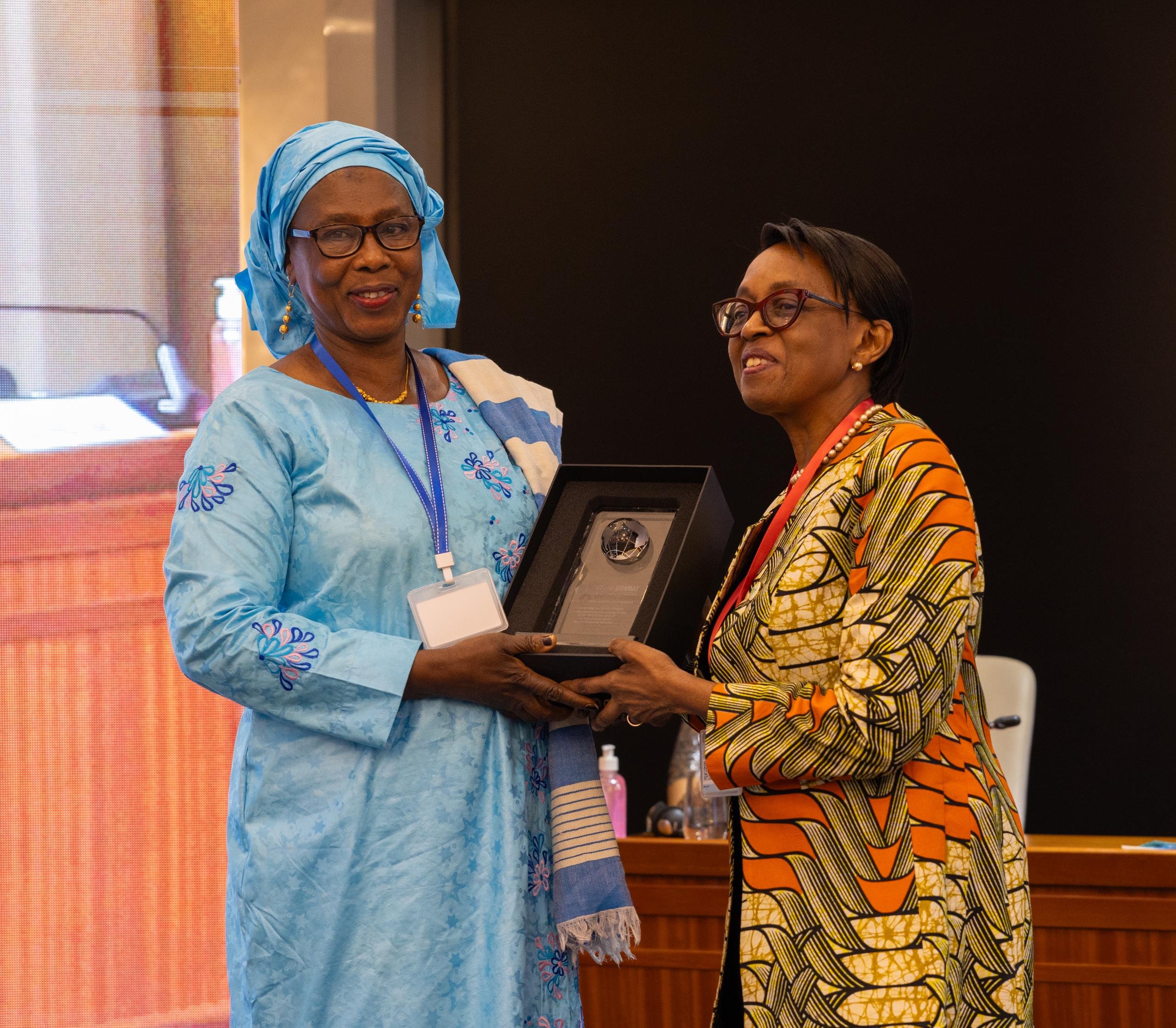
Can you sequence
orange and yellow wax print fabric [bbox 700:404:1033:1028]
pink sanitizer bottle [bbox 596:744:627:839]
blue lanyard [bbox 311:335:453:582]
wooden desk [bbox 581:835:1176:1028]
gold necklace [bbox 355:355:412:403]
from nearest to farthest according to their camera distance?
orange and yellow wax print fabric [bbox 700:404:1033:1028], blue lanyard [bbox 311:335:453:582], gold necklace [bbox 355:355:412:403], wooden desk [bbox 581:835:1176:1028], pink sanitizer bottle [bbox 596:744:627:839]

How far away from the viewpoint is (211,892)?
10.9ft

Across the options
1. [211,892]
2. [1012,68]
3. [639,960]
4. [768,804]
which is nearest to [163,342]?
[211,892]

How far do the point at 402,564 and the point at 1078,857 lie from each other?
2075 millimetres

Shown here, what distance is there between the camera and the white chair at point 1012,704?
13.8 ft

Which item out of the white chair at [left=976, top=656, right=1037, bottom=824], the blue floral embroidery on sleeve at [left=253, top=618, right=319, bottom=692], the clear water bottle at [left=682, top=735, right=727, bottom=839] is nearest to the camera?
the blue floral embroidery on sleeve at [left=253, top=618, right=319, bottom=692]

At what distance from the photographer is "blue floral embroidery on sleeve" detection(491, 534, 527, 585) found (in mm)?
1923

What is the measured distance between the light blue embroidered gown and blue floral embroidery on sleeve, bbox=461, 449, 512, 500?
0.11m

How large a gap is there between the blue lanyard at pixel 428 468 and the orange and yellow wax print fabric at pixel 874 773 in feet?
1.42

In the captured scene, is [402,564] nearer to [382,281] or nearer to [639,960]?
[382,281]

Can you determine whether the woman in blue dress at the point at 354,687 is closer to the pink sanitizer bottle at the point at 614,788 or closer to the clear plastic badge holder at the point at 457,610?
the clear plastic badge holder at the point at 457,610

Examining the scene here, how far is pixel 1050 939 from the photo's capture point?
124 inches

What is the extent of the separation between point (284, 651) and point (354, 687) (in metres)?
0.10

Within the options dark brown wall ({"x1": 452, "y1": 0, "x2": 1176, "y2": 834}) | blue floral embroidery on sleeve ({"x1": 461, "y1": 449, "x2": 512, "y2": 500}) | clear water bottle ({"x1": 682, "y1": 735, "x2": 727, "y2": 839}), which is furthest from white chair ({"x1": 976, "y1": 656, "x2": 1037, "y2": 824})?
blue floral embroidery on sleeve ({"x1": 461, "y1": 449, "x2": 512, "y2": 500})

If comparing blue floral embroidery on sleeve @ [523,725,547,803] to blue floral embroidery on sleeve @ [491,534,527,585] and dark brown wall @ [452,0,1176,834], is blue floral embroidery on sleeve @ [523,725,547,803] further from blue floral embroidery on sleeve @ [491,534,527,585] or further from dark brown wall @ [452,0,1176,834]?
dark brown wall @ [452,0,1176,834]
